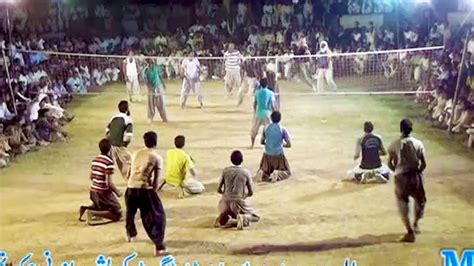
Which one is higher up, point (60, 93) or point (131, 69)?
point (131, 69)

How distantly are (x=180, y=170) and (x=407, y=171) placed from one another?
3851mm

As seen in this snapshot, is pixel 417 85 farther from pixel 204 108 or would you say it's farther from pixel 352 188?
pixel 352 188

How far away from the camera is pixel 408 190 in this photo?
32.3 feet

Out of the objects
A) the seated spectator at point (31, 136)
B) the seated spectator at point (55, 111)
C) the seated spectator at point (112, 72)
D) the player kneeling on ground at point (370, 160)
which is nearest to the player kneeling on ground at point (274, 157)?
the player kneeling on ground at point (370, 160)

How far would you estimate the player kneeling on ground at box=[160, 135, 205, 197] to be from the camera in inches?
472

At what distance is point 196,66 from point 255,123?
20.0 feet

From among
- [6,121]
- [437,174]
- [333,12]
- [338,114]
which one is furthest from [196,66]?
[333,12]

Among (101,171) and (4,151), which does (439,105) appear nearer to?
(4,151)

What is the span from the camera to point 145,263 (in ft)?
31.0

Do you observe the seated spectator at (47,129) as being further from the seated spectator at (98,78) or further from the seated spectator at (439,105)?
the seated spectator at (98,78)

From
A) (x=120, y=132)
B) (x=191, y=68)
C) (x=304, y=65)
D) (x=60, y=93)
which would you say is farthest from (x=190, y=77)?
(x=120, y=132)

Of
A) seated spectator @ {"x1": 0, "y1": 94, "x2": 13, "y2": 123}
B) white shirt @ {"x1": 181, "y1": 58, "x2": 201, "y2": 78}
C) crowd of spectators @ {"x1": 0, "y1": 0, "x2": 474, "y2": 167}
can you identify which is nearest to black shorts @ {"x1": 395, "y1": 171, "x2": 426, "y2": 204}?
crowd of spectators @ {"x1": 0, "y1": 0, "x2": 474, "y2": 167}

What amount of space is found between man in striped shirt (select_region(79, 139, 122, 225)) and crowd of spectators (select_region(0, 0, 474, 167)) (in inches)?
177

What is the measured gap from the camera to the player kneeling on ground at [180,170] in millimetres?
11977
